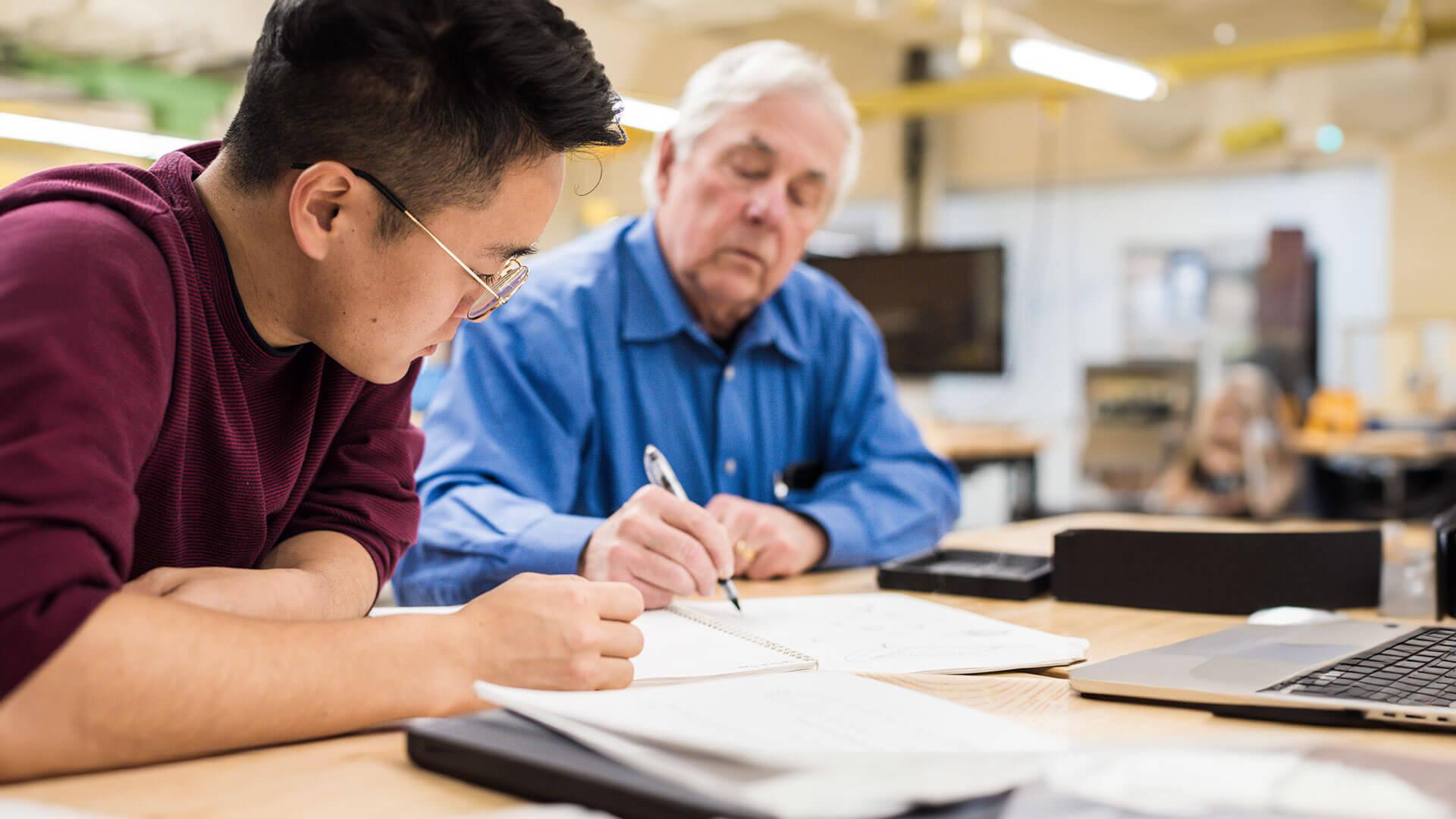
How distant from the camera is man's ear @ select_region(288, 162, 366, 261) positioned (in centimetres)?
98

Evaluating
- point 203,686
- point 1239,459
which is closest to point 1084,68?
point 1239,459

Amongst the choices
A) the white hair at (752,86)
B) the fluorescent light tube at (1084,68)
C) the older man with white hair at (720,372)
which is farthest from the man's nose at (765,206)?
the fluorescent light tube at (1084,68)

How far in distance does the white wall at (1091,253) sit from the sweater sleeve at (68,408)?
753 cm

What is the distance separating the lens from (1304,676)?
1.01 metres

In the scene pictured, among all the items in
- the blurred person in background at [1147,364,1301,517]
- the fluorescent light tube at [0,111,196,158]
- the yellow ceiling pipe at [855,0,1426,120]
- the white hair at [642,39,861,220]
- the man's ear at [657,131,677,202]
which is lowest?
the blurred person in background at [1147,364,1301,517]

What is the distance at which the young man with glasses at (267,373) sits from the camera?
754mm

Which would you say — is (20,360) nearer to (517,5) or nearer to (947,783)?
(517,5)

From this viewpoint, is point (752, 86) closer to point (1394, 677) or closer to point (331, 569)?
point (331, 569)

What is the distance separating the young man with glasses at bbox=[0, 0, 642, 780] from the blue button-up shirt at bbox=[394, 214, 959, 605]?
0.47m

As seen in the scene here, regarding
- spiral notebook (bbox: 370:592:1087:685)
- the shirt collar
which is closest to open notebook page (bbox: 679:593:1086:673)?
spiral notebook (bbox: 370:592:1087:685)

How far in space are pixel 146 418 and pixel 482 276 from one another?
1.00 ft

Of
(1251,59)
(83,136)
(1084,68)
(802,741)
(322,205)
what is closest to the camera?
(802,741)

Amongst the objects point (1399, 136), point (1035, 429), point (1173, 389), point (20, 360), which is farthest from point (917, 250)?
point (1035, 429)

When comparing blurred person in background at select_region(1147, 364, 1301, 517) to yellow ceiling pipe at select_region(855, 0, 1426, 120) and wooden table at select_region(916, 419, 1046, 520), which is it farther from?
yellow ceiling pipe at select_region(855, 0, 1426, 120)
